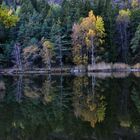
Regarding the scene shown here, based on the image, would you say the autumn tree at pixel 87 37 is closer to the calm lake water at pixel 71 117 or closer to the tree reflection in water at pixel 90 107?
the calm lake water at pixel 71 117

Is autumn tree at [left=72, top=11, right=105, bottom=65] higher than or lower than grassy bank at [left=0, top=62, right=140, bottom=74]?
higher

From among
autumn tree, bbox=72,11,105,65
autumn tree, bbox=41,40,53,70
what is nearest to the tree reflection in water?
autumn tree, bbox=41,40,53,70

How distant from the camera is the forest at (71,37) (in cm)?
7462

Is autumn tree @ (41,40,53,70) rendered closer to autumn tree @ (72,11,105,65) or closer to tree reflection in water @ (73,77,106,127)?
autumn tree @ (72,11,105,65)

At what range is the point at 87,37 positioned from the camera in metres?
74.4

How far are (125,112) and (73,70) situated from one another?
47.6m

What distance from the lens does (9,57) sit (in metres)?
76.8

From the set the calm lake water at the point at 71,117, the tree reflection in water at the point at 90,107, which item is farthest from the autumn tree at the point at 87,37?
the tree reflection in water at the point at 90,107

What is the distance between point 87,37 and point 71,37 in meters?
4.27

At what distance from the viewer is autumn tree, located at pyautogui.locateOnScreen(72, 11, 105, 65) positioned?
7438 cm

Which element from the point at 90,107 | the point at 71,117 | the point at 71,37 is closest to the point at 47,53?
the point at 71,37

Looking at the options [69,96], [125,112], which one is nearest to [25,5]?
[69,96]

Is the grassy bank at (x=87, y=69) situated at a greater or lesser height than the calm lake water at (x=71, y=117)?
lesser

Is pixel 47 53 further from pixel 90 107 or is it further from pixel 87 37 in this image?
pixel 90 107
